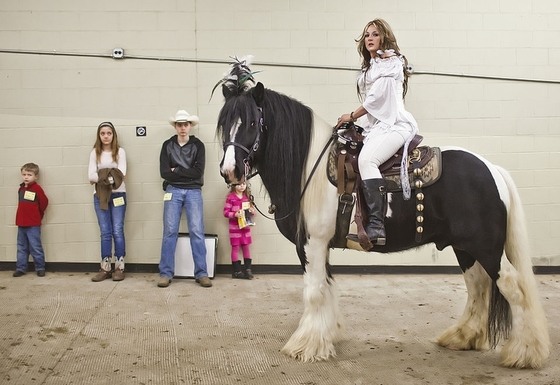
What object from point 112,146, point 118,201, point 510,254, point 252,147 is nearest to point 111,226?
point 118,201

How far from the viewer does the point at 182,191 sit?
5887 mm

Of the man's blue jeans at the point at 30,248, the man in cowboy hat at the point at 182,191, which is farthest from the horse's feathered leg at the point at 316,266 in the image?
the man's blue jeans at the point at 30,248

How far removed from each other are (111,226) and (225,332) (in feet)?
7.95

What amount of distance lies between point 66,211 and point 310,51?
3.17 metres

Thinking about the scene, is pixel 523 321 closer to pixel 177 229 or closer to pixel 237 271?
pixel 237 271

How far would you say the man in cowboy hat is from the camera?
580cm

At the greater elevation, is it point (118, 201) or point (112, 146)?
point (112, 146)

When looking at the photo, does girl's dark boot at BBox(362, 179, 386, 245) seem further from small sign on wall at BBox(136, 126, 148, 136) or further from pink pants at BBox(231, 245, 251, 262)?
small sign on wall at BBox(136, 126, 148, 136)

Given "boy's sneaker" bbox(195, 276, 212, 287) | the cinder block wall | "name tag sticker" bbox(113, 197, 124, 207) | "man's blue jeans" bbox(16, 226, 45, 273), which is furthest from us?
the cinder block wall

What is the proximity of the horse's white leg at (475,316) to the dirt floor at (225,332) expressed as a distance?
0.07m

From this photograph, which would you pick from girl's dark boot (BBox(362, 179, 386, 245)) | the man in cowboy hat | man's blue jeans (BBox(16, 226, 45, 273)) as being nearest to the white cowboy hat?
the man in cowboy hat

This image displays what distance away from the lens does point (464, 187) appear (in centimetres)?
334

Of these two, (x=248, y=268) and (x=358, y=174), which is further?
(x=248, y=268)

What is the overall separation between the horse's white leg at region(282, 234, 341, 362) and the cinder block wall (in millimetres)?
2754
